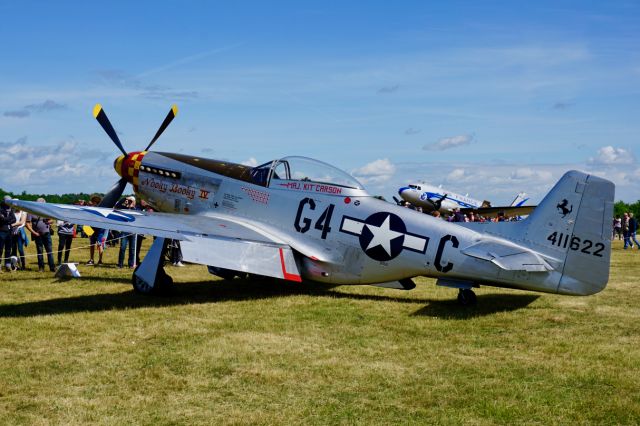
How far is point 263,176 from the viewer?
10.8 m

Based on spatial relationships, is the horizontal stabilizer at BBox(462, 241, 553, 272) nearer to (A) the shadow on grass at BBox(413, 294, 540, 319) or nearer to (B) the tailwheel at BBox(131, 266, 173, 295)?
(A) the shadow on grass at BBox(413, 294, 540, 319)

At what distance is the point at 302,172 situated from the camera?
10555 millimetres

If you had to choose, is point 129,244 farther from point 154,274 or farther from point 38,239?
point 154,274

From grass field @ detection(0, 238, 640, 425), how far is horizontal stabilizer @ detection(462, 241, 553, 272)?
2.53 ft

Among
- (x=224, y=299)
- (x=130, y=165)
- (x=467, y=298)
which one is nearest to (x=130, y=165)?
(x=130, y=165)

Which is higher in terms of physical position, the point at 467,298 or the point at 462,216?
the point at 462,216

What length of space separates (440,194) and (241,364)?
31202 mm

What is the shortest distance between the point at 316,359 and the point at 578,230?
415cm

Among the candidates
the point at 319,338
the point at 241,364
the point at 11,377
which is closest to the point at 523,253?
the point at 319,338

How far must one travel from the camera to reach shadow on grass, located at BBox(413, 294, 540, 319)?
344 inches

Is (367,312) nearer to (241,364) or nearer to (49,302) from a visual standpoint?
(241,364)

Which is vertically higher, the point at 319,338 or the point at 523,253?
the point at 523,253

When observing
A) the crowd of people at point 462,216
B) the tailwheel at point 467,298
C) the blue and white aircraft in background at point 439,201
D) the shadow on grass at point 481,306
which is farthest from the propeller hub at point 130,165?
the blue and white aircraft in background at point 439,201

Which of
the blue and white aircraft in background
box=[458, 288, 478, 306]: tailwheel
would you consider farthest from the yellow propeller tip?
the blue and white aircraft in background
